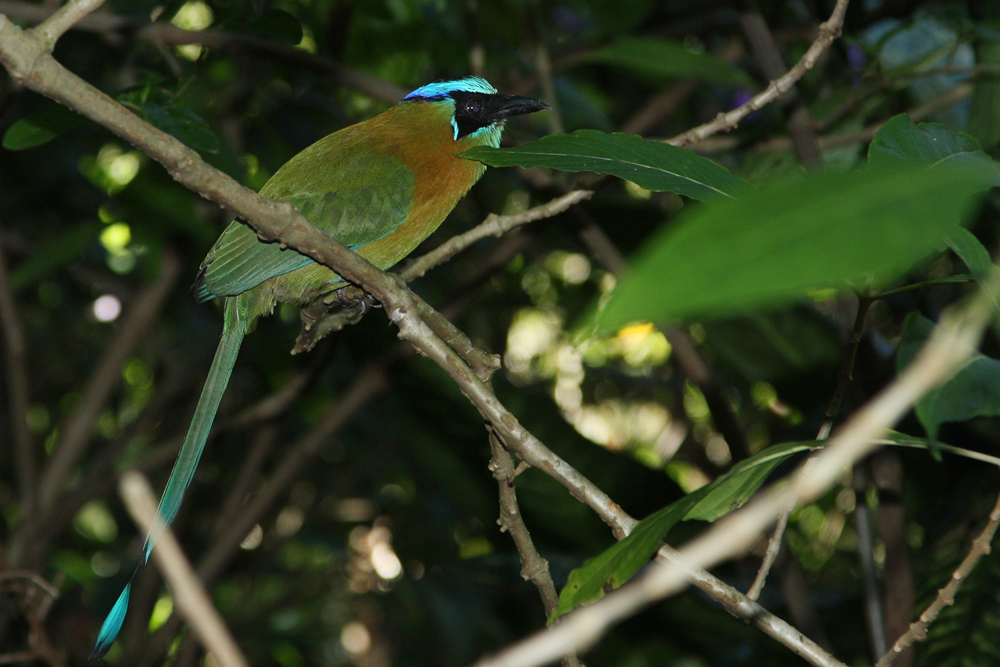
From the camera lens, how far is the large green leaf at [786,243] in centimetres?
35

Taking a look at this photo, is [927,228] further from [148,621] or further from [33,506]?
[148,621]

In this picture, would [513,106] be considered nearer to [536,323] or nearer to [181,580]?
[181,580]

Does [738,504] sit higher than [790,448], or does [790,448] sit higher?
[790,448]

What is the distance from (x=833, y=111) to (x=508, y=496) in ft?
5.84

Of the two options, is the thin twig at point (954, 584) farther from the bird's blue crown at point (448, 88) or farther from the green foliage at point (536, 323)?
the bird's blue crown at point (448, 88)

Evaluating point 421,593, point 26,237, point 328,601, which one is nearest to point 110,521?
point 328,601

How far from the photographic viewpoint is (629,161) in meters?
0.97

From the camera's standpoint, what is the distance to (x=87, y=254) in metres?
3.46

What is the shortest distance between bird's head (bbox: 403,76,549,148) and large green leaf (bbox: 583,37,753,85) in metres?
0.28

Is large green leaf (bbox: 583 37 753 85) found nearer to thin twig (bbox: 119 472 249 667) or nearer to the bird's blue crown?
the bird's blue crown

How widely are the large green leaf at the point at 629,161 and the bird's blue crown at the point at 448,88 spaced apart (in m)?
1.23

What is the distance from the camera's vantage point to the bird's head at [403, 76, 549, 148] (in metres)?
2.16

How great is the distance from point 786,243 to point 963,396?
2.45ft

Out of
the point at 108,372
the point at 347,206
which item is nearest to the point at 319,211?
the point at 347,206
